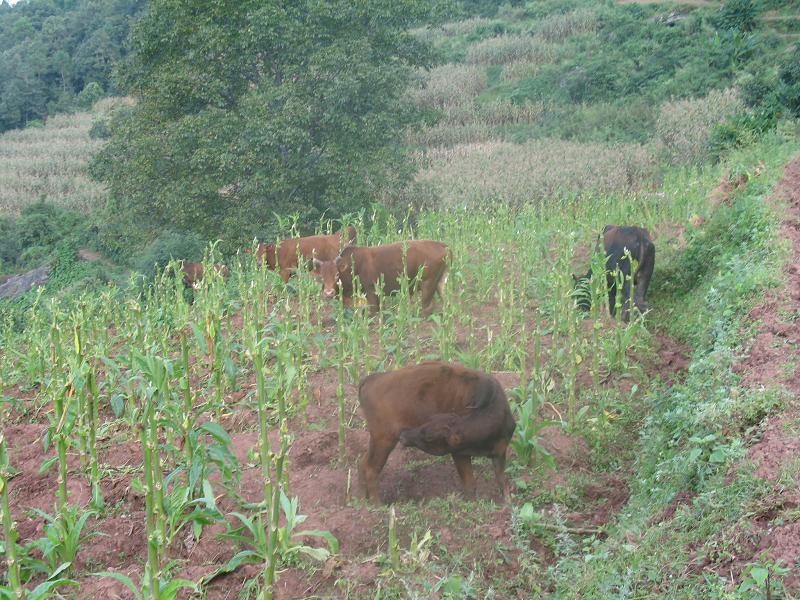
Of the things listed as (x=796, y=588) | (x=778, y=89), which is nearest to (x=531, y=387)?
(x=796, y=588)

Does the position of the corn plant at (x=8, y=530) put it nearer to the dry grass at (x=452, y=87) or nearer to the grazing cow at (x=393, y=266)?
the grazing cow at (x=393, y=266)

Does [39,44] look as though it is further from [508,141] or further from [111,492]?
[111,492]

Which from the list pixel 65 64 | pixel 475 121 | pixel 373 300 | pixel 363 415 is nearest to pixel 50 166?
pixel 65 64

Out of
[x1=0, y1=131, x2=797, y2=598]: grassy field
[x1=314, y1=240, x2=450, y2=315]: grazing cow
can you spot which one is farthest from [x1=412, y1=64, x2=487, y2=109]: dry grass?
[x1=0, y1=131, x2=797, y2=598]: grassy field

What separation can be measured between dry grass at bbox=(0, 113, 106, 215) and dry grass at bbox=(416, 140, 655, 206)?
10.9m

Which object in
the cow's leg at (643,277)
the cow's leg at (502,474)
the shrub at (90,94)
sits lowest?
the shrub at (90,94)

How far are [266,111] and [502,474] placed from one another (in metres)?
10.6

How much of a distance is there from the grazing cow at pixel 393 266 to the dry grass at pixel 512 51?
1245 inches

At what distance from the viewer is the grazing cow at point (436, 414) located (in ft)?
17.5

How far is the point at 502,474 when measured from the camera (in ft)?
18.2

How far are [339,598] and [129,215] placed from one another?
14455mm

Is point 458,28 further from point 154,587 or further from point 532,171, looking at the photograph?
point 154,587

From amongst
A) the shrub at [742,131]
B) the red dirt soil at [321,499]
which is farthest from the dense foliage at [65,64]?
the red dirt soil at [321,499]

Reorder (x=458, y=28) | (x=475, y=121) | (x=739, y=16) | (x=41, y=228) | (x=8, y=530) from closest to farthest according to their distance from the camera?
(x=8, y=530), (x=41, y=228), (x=739, y=16), (x=475, y=121), (x=458, y=28)
